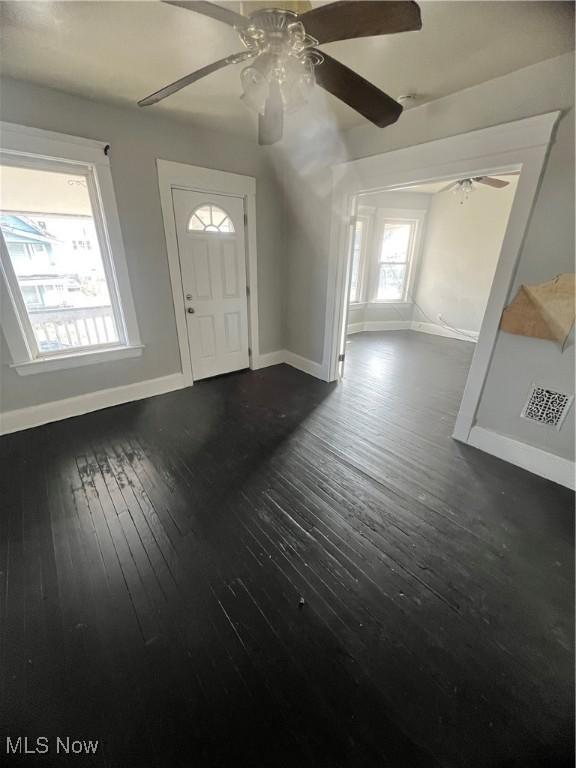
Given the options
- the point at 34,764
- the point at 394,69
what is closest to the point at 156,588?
the point at 34,764

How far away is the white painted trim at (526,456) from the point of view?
2.09 metres

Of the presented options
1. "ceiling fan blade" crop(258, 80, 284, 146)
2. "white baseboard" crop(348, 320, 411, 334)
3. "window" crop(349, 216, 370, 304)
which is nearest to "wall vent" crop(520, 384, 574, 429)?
"ceiling fan blade" crop(258, 80, 284, 146)

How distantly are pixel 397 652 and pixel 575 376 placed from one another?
1926mm

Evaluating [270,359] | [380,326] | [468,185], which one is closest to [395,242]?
[380,326]

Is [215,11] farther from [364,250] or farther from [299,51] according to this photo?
[364,250]

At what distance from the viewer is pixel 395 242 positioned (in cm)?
578

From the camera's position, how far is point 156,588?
146cm

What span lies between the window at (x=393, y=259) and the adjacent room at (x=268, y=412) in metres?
2.71

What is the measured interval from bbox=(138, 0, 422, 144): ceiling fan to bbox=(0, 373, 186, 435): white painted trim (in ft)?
7.76

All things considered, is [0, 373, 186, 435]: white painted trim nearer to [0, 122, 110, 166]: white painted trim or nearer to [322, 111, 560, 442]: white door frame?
[0, 122, 110, 166]: white painted trim

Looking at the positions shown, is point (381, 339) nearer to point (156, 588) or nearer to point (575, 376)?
point (575, 376)

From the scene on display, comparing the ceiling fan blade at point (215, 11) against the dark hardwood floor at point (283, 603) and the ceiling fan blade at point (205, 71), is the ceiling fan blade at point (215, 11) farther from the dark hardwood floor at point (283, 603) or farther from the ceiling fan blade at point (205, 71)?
the dark hardwood floor at point (283, 603)

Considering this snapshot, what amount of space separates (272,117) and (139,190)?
5.82 ft

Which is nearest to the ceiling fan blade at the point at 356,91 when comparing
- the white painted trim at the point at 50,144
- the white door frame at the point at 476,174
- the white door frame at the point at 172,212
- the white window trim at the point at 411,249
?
the white door frame at the point at 476,174
